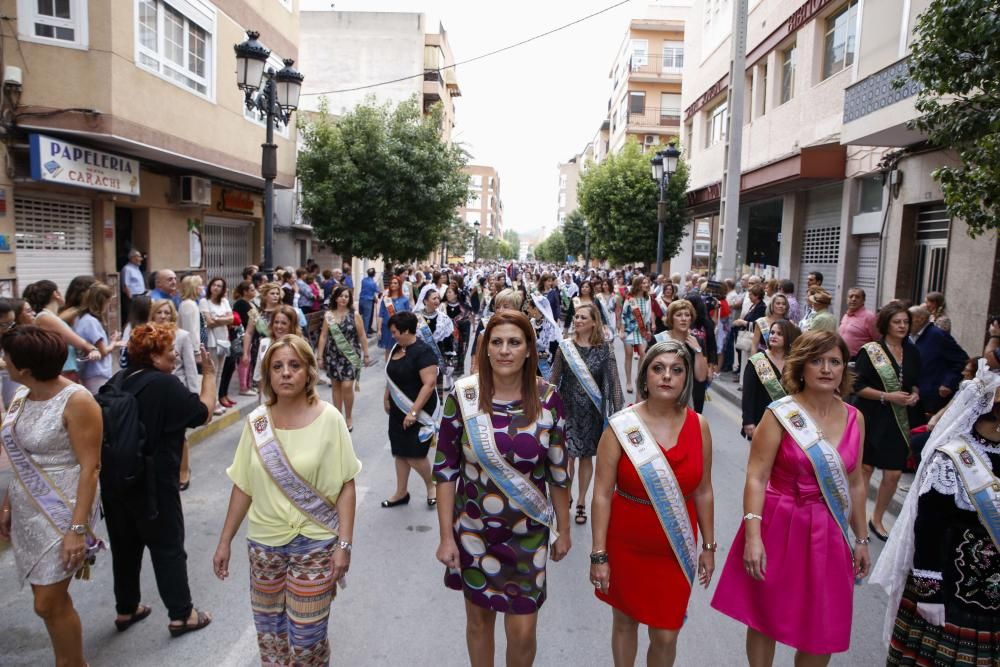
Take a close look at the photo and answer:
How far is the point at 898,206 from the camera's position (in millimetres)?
13008

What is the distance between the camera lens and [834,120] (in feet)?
51.3

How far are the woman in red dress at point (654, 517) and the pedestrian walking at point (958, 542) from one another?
917mm

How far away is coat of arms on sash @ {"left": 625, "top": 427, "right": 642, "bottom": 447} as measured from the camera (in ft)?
10.1

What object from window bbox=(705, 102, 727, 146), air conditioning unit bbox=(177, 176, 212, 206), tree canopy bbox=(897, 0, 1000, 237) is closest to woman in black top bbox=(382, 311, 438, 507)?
tree canopy bbox=(897, 0, 1000, 237)

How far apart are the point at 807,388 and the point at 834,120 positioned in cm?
1444

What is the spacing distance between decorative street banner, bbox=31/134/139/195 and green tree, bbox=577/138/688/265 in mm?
17688

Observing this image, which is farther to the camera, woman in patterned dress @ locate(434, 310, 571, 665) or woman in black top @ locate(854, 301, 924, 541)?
woman in black top @ locate(854, 301, 924, 541)

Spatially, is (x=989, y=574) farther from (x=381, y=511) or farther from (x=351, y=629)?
(x=381, y=511)

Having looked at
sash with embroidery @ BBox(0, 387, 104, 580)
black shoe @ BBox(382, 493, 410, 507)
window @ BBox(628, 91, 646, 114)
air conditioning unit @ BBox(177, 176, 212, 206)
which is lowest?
black shoe @ BBox(382, 493, 410, 507)

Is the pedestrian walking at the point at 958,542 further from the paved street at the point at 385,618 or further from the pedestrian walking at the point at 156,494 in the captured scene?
the pedestrian walking at the point at 156,494

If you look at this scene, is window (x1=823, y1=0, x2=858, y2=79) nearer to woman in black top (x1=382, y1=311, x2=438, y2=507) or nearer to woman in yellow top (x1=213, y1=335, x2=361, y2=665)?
woman in black top (x1=382, y1=311, x2=438, y2=507)

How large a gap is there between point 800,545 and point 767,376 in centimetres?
228

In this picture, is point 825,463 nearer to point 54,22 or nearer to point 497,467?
point 497,467

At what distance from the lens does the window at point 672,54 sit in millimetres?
49375
